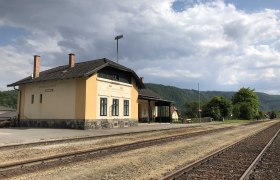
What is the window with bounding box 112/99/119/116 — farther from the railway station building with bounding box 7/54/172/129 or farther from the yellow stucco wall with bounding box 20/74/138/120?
the yellow stucco wall with bounding box 20/74/138/120

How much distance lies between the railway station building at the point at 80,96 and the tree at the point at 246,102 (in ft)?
213

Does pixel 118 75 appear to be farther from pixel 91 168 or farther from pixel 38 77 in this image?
pixel 91 168

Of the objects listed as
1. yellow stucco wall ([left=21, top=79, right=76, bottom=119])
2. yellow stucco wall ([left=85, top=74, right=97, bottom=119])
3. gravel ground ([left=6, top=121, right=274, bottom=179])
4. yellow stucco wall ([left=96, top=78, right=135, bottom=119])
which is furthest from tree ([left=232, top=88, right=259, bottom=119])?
gravel ground ([left=6, top=121, right=274, bottom=179])

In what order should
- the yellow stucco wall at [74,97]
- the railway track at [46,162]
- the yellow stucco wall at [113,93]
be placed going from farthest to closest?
the yellow stucco wall at [113,93]
the yellow stucco wall at [74,97]
the railway track at [46,162]

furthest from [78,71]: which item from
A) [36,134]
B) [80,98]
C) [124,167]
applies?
[124,167]

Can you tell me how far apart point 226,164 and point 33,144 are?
919 centimetres

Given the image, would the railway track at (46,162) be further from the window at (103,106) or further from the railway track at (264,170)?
the window at (103,106)

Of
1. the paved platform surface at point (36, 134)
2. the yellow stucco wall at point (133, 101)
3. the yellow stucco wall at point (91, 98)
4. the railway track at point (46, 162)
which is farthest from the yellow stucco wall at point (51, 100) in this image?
the railway track at point (46, 162)

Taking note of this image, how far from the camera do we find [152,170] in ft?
30.3

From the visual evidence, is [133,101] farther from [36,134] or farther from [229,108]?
[229,108]

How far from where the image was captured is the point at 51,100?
102 ft

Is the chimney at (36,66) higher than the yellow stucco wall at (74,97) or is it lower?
higher

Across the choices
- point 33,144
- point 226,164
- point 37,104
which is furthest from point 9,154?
point 37,104

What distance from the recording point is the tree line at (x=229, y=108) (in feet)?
240
